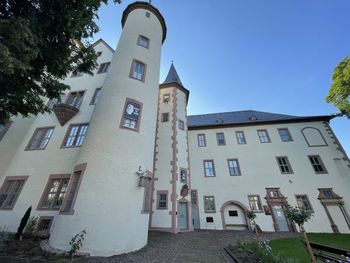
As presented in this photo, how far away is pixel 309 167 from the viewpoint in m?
16.4

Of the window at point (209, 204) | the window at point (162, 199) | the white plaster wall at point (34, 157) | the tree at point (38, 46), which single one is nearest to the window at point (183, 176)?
the window at point (162, 199)

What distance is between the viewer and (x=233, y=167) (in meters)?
18.0

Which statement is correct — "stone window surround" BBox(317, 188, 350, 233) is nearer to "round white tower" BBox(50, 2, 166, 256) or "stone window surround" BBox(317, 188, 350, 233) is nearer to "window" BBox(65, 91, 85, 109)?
"round white tower" BBox(50, 2, 166, 256)

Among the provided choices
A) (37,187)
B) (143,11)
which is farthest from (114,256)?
(143,11)

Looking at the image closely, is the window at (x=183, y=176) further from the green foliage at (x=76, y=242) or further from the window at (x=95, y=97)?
the green foliage at (x=76, y=242)

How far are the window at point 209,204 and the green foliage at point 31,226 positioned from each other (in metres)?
13.3

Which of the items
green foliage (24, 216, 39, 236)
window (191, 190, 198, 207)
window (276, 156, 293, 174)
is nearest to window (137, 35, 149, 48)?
green foliage (24, 216, 39, 236)

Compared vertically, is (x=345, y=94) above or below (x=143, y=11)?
below

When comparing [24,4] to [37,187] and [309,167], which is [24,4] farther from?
[309,167]

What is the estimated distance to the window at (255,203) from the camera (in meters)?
15.7

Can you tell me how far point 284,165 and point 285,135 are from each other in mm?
3676

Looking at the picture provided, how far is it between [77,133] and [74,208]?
21.8ft

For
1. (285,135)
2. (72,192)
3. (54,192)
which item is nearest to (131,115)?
(72,192)

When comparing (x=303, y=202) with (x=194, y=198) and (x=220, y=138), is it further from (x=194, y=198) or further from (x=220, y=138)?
(x=194, y=198)
